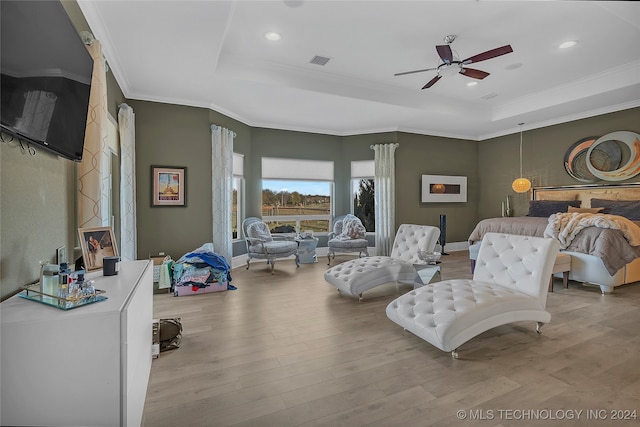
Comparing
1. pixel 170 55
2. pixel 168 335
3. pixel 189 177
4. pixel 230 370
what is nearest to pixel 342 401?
pixel 230 370

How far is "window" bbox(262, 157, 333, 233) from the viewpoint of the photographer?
683cm

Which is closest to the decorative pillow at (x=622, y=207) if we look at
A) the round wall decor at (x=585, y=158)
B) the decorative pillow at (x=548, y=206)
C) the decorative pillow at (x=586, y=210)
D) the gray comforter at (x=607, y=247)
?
the decorative pillow at (x=586, y=210)

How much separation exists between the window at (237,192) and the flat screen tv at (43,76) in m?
4.16

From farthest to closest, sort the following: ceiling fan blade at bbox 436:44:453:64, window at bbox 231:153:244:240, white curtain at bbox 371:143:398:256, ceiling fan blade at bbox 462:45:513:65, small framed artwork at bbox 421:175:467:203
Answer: small framed artwork at bbox 421:175:467:203
white curtain at bbox 371:143:398:256
window at bbox 231:153:244:240
ceiling fan blade at bbox 436:44:453:64
ceiling fan blade at bbox 462:45:513:65

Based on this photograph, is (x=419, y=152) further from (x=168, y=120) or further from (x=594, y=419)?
(x=594, y=419)

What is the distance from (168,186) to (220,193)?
0.81m

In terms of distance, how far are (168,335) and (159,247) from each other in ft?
8.93

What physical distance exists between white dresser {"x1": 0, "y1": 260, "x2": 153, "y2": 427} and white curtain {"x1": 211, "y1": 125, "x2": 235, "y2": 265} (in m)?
4.04

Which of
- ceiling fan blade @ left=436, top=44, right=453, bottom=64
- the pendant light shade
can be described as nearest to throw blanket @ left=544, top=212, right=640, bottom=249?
the pendant light shade

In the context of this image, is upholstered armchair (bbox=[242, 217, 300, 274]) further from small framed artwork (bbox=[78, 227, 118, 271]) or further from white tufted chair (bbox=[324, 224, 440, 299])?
small framed artwork (bbox=[78, 227, 118, 271])

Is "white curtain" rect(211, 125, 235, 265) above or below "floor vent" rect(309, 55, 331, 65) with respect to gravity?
below

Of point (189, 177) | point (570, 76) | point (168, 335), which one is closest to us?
point (168, 335)

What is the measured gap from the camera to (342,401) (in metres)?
1.94

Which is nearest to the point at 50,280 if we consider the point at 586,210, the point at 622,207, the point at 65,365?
the point at 65,365
